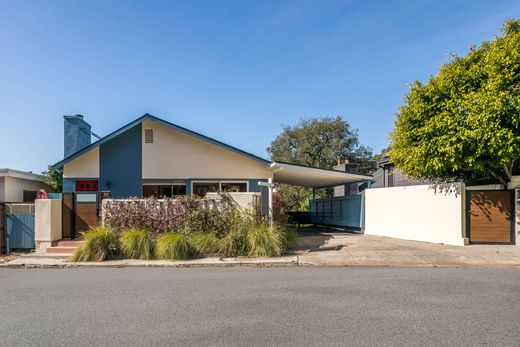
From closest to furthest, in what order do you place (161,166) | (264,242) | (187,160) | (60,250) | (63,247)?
(264,242) < (60,250) < (63,247) < (161,166) < (187,160)

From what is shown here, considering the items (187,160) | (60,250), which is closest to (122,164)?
(187,160)

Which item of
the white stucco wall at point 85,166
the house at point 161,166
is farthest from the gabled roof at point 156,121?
the white stucco wall at point 85,166

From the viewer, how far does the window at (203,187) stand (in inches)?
593

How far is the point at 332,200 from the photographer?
2061 centimetres

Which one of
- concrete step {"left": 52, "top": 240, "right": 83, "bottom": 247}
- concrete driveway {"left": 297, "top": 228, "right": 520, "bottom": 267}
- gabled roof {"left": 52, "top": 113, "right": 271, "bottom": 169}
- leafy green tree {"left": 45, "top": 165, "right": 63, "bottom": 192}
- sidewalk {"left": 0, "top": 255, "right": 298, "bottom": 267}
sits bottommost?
sidewalk {"left": 0, "top": 255, "right": 298, "bottom": 267}

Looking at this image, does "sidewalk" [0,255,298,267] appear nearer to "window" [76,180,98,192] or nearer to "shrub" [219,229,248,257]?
"shrub" [219,229,248,257]

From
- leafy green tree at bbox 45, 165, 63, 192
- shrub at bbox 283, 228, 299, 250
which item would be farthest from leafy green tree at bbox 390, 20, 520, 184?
leafy green tree at bbox 45, 165, 63, 192

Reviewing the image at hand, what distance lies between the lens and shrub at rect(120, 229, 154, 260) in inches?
418

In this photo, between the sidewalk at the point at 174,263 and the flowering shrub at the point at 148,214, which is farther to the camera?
the flowering shrub at the point at 148,214

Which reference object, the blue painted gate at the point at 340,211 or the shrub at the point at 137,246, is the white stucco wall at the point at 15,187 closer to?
the shrub at the point at 137,246

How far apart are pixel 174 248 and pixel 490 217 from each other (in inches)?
418

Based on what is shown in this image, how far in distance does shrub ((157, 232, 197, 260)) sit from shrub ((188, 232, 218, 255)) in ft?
0.40

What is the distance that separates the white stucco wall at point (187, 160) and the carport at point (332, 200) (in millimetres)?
1508

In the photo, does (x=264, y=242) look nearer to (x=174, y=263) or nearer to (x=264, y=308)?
(x=174, y=263)
